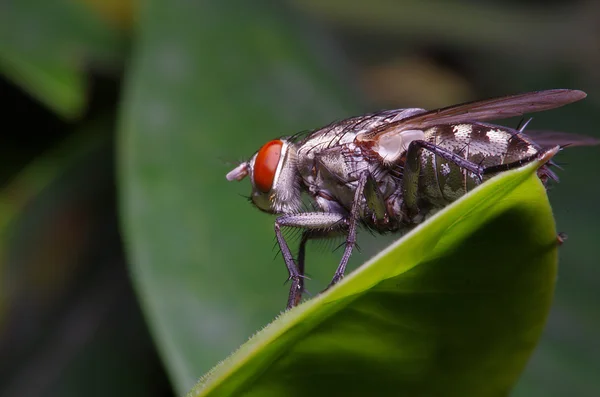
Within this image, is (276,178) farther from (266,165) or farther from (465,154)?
(465,154)

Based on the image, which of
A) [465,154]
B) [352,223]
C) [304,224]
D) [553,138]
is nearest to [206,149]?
[304,224]

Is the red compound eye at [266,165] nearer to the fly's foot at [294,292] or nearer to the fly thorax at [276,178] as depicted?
the fly thorax at [276,178]

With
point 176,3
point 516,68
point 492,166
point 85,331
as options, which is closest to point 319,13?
point 516,68

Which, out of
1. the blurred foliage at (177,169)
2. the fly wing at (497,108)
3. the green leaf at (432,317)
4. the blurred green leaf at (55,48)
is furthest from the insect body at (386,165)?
the blurred green leaf at (55,48)

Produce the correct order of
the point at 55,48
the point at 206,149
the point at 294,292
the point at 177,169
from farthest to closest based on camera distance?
the point at 55,48, the point at 206,149, the point at 177,169, the point at 294,292

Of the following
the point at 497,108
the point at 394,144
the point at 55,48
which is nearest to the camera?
the point at 497,108

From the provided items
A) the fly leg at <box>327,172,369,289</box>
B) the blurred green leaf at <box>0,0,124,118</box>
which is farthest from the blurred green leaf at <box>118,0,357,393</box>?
the blurred green leaf at <box>0,0,124,118</box>

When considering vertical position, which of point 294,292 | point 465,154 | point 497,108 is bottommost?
point 294,292

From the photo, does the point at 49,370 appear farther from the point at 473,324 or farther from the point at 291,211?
the point at 473,324
